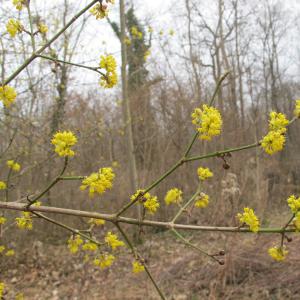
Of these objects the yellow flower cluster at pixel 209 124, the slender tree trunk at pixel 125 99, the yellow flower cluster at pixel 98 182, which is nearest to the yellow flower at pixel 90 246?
the yellow flower cluster at pixel 98 182

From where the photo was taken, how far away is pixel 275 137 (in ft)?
5.01

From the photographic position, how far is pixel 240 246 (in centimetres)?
554

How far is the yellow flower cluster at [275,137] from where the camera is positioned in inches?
59.5

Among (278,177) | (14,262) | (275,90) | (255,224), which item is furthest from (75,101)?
(275,90)

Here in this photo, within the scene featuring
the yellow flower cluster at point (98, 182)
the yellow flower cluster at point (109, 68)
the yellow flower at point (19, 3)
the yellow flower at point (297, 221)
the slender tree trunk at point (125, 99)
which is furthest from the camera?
the slender tree trunk at point (125, 99)

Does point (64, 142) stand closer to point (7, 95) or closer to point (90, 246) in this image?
point (7, 95)

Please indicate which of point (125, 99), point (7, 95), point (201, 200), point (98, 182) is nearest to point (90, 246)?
point (201, 200)

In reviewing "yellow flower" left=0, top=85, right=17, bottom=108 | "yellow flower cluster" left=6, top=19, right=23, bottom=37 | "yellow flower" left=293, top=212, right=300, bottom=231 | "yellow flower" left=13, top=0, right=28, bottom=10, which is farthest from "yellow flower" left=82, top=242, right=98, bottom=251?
"yellow flower" left=13, top=0, right=28, bottom=10

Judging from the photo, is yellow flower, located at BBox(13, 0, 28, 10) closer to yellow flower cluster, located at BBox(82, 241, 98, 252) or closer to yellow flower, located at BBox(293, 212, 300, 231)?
yellow flower cluster, located at BBox(82, 241, 98, 252)

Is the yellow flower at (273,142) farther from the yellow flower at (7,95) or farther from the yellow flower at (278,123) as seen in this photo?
the yellow flower at (7,95)

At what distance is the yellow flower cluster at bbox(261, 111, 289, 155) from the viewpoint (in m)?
1.51

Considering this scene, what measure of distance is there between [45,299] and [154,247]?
249 centimetres

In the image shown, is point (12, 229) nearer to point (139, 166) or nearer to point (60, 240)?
point (60, 240)

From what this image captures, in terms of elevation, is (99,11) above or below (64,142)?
above
